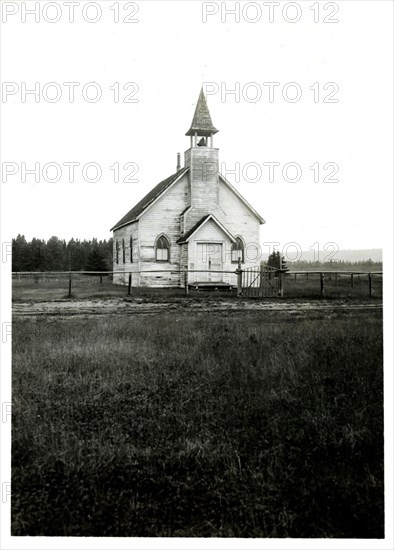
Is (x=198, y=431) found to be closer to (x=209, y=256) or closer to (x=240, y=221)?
(x=240, y=221)

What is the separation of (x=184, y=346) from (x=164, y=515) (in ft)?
9.84

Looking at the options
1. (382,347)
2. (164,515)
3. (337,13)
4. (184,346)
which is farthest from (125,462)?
(337,13)

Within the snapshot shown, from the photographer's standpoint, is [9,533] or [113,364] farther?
[113,364]

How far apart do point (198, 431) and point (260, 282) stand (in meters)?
6.98

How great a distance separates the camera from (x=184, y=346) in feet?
24.7

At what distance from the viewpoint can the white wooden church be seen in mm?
14312

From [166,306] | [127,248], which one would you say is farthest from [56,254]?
[127,248]

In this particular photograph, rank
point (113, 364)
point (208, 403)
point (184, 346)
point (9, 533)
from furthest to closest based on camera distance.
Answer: point (184, 346)
point (113, 364)
point (208, 403)
point (9, 533)

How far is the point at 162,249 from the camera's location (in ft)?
50.3

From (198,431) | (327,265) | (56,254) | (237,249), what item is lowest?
(198,431)

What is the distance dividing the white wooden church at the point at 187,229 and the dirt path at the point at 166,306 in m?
2.98

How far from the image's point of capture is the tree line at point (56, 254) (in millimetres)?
8016

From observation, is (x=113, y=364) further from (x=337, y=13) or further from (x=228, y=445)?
(x=337, y=13)

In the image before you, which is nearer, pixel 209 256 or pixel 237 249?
pixel 237 249
